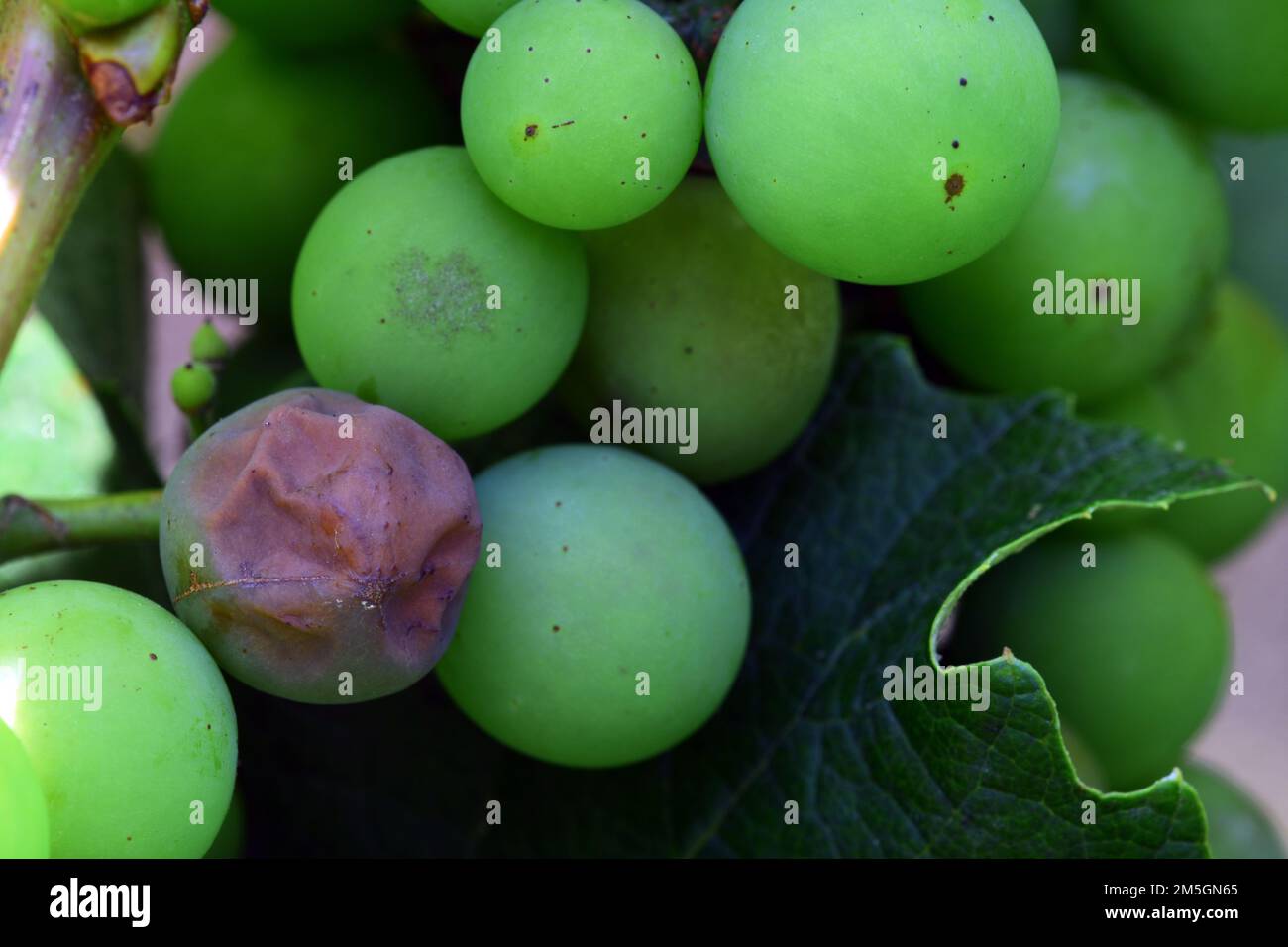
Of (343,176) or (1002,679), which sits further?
(343,176)

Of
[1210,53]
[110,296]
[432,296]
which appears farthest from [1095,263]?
[110,296]

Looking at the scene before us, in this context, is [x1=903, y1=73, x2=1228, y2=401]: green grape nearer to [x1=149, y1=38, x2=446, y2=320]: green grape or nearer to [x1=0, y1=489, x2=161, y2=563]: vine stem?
[x1=149, y1=38, x2=446, y2=320]: green grape

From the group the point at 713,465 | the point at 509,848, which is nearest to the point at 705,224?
the point at 713,465
